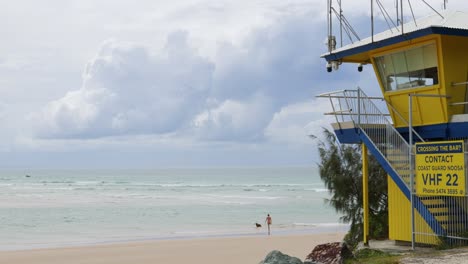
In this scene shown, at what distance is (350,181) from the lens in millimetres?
26422

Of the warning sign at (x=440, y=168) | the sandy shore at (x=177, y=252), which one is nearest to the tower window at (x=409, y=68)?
the warning sign at (x=440, y=168)

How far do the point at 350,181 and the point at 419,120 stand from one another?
7691 millimetres

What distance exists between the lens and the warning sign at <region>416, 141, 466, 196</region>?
52.3 ft

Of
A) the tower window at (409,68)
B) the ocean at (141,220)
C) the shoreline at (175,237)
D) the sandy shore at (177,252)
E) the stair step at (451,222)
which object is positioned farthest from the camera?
the ocean at (141,220)

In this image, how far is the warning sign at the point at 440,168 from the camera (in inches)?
627

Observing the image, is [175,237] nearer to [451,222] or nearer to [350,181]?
[350,181]

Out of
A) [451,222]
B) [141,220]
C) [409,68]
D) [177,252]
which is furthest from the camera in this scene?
[141,220]

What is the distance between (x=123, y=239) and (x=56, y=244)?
169 inches

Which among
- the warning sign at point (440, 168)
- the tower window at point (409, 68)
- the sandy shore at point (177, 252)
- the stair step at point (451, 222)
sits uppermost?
the tower window at point (409, 68)

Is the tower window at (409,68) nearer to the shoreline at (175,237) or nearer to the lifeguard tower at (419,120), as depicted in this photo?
the lifeguard tower at (419,120)

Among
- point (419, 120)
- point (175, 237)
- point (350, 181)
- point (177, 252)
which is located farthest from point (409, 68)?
point (175, 237)

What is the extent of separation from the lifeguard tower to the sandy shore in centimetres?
1068

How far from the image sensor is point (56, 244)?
36219 mm

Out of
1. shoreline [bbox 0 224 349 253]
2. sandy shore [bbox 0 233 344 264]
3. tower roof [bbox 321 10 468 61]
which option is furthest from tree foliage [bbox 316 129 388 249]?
shoreline [bbox 0 224 349 253]
